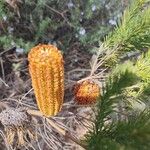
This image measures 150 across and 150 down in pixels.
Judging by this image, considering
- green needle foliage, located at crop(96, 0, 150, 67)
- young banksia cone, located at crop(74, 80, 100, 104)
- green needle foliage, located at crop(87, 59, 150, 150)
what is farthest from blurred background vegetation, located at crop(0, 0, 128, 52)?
green needle foliage, located at crop(87, 59, 150, 150)

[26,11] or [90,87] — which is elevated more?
[26,11]

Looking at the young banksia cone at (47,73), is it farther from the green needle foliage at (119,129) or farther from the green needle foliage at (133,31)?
the green needle foliage at (119,129)

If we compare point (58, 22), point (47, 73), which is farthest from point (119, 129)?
point (58, 22)

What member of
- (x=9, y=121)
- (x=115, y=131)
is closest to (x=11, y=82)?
(x=9, y=121)

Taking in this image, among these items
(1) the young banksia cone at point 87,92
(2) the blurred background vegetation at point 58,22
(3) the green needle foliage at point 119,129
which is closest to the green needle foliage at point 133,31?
(1) the young banksia cone at point 87,92

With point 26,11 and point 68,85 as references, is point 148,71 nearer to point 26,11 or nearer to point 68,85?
point 68,85
